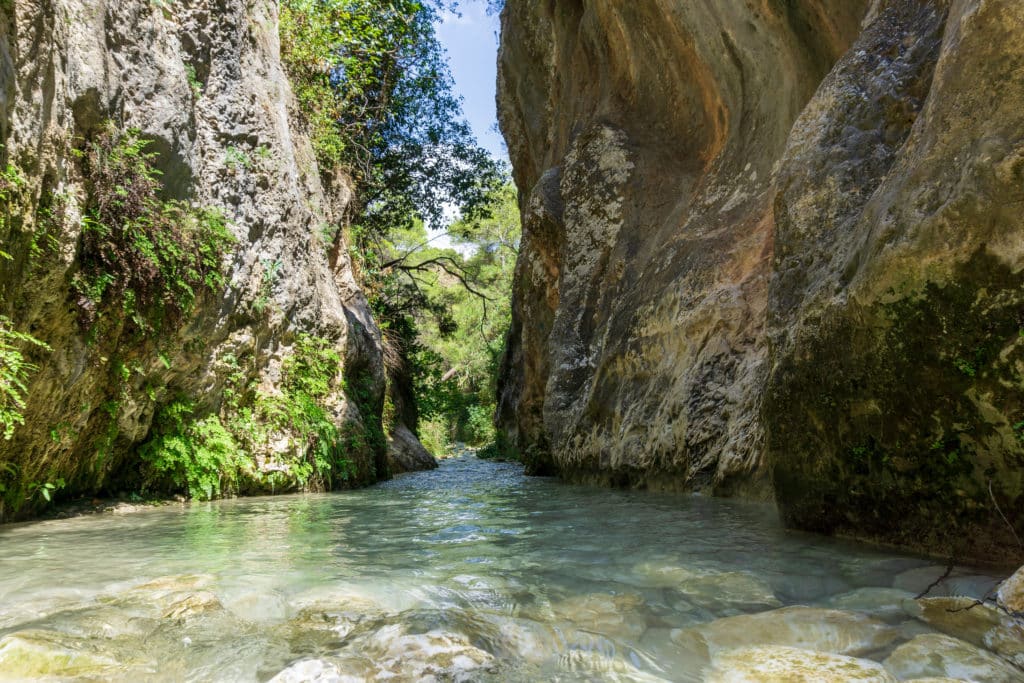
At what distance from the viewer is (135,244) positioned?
5.76 meters

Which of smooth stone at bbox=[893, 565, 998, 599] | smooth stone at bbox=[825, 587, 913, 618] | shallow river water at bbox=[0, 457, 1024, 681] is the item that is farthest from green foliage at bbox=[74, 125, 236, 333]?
smooth stone at bbox=[893, 565, 998, 599]

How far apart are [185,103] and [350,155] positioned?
28.3 ft

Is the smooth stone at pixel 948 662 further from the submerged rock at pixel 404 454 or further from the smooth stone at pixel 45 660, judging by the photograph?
the submerged rock at pixel 404 454

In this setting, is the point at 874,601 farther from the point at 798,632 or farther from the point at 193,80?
the point at 193,80

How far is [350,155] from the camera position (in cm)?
1550

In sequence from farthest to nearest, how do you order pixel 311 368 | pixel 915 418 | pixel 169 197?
pixel 311 368 < pixel 169 197 < pixel 915 418

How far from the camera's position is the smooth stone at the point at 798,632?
2129 millimetres

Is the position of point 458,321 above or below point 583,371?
above

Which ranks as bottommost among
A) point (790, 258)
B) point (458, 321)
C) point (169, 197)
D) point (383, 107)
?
point (790, 258)

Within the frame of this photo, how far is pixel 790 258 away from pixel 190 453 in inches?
238

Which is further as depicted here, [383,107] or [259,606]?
[383,107]

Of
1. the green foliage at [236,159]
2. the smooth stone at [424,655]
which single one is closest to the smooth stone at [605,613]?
Result: the smooth stone at [424,655]

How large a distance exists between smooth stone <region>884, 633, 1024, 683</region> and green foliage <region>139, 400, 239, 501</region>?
668cm

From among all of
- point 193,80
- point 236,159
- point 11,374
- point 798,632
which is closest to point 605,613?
point 798,632
